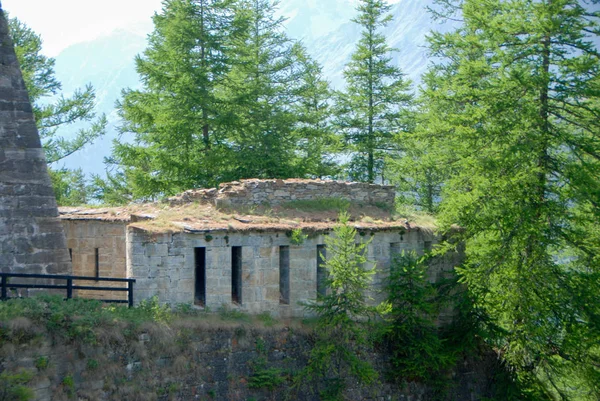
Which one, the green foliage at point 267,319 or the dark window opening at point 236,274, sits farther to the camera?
the dark window opening at point 236,274

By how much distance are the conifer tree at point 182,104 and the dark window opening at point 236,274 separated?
935 centimetres

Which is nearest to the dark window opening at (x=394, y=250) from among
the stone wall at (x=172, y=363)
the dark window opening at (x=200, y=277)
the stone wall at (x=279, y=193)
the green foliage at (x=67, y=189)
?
the stone wall at (x=279, y=193)

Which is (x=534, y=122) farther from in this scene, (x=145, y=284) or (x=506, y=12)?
(x=145, y=284)

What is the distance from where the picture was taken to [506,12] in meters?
20.0

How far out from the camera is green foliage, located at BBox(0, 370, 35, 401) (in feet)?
44.6

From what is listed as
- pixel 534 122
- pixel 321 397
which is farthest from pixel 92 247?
pixel 534 122

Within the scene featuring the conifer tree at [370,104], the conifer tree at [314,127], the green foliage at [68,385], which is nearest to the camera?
the green foliage at [68,385]

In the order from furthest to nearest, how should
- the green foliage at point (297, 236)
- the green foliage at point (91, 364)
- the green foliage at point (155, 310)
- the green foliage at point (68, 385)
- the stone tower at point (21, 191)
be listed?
the green foliage at point (297, 236) → the stone tower at point (21, 191) → the green foliage at point (155, 310) → the green foliage at point (91, 364) → the green foliage at point (68, 385)

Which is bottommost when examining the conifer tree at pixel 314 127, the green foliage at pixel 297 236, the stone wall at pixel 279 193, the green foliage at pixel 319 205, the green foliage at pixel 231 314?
the green foliage at pixel 231 314

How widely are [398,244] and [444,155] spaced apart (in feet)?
10.1

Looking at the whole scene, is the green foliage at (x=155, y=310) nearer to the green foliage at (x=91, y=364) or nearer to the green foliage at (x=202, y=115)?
the green foliage at (x=91, y=364)

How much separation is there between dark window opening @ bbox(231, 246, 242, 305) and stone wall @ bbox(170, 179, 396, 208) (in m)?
1.73

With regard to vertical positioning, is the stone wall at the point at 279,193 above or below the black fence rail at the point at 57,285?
above

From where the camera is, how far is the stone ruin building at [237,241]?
1688cm
